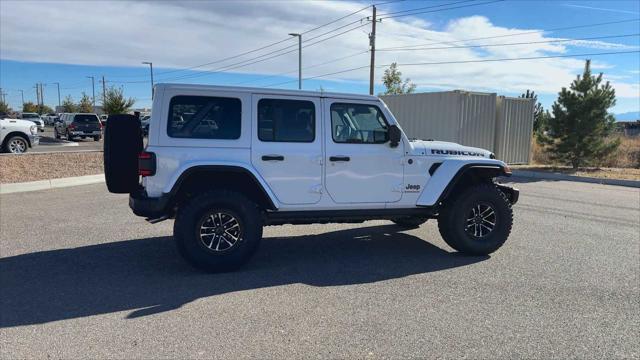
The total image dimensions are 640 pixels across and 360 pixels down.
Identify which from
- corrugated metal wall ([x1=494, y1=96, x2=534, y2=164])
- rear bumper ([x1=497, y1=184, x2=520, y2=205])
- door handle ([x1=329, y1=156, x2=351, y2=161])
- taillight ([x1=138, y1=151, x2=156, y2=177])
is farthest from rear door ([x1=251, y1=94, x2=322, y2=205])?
corrugated metal wall ([x1=494, y1=96, x2=534, y2=164])

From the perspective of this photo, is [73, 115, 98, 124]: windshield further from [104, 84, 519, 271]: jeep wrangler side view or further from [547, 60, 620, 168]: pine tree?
[104, 84, 519, 271]: jeep wrangler side view

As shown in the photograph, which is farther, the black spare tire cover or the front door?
the front door

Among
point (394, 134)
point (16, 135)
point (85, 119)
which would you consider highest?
point (85, 119)

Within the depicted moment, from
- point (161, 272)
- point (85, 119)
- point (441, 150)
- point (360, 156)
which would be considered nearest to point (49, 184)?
point (161, 272)

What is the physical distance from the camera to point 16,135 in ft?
53.0

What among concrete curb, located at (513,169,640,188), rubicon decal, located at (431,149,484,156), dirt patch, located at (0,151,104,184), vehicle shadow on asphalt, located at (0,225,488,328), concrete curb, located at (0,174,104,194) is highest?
rubicon decal, located at (431,149,484,156)

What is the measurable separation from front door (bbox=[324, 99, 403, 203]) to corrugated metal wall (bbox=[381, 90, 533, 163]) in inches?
517

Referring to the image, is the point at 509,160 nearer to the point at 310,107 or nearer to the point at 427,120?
the point at 427,120

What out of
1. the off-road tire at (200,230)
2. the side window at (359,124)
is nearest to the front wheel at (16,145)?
the off-road tire at (200,230)

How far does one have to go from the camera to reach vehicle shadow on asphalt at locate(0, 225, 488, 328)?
430 centimetres

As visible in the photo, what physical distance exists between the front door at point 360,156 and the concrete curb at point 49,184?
8245 mm

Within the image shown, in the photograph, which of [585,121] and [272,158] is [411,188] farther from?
[585,121]

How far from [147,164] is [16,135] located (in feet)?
46.4

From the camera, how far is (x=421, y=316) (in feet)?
13.5
